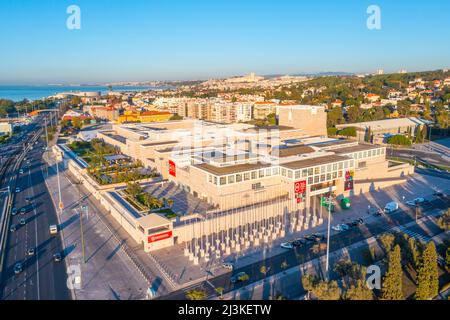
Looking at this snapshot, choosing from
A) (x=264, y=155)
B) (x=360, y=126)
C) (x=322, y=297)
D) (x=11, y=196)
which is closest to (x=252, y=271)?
(x=322, y=297)

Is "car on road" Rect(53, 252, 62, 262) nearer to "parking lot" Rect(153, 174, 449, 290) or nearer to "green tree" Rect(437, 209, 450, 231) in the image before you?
"parking lot" Rect(153, 174, 449, 290)

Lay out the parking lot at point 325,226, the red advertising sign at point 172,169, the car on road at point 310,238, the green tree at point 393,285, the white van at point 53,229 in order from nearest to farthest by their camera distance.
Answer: the green tree at point 393,285 → the parking lot at point 325,226 → the car on road at point 310,238 → the white van at point 53,229 → the red advertising sign at point 172,169

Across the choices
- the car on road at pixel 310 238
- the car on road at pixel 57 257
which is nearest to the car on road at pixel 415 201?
the car on road at pixel 310 238

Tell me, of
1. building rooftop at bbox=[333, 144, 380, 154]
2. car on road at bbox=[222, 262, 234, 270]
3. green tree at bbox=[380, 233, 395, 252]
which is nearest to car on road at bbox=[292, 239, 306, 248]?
car on road at bbox=[222, 262, 234, 270]

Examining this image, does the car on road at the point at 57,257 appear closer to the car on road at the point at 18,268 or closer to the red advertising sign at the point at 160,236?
the car on road at the point at 18,268

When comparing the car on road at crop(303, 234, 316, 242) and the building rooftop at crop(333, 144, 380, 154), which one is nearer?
the car on road at crop(303, 234, 316, 242)

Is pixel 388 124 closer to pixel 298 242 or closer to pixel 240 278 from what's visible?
pixel 298 242
